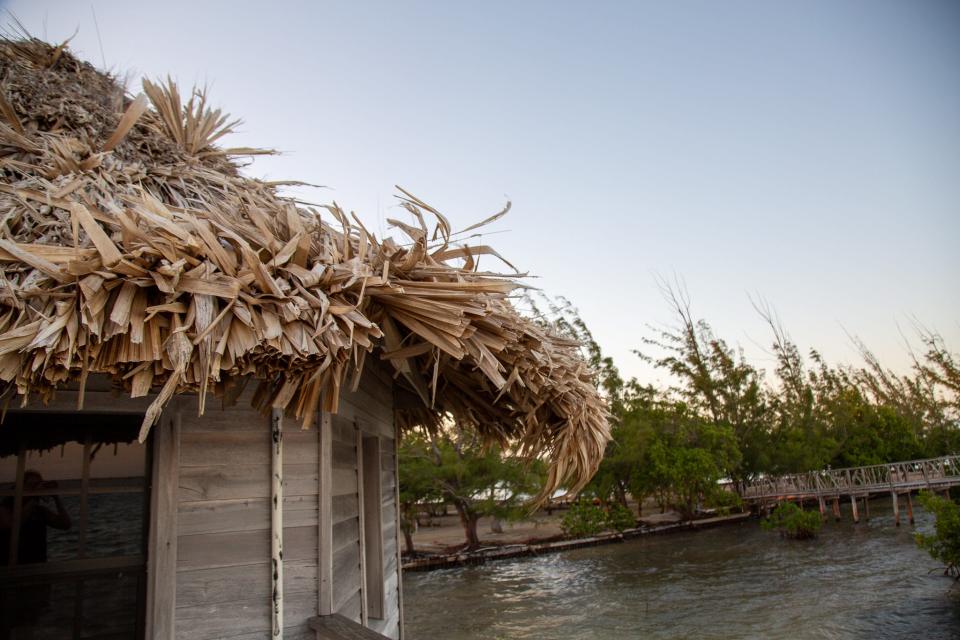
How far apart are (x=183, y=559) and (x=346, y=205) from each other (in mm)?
1479

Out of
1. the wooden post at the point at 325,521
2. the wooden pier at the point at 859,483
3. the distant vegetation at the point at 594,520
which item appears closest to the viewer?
the wooden post at the point at 325,521

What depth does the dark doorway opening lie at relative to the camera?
7.34ft

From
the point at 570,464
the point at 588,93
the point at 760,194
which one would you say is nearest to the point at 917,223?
the point at 760,194

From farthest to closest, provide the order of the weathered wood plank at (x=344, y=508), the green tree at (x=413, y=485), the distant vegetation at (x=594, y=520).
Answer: the distant vegetation at (x=594, y=520) → the green tree at (x=413, y=485) → the weathered wood plank at (x=344, y=508)

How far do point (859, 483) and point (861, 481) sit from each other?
122 cm

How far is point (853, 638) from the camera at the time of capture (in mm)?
7938

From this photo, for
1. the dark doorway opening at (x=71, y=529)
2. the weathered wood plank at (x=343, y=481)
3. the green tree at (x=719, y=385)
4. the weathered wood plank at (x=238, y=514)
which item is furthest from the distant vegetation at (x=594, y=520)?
the dark doorway opening at (x=71, y=529)

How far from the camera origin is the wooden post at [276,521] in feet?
7.33

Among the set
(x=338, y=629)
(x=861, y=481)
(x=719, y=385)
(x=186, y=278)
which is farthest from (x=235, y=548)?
(x=719, y=385)

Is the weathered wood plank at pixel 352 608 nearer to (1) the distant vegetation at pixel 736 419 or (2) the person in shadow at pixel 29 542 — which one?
(2) the person in shadow at pixel 29 542

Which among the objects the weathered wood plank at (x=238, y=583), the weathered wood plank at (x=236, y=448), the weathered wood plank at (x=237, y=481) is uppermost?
the weathered wood plank at (x=236, y=448)

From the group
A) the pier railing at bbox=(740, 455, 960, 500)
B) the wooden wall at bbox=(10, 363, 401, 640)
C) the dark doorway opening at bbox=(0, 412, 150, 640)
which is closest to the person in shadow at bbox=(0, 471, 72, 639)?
the dark doorway opening at bbox=(0, 412, 150, 640)

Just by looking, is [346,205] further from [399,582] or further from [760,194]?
[760,194]

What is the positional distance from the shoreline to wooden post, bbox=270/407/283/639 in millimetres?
10812
